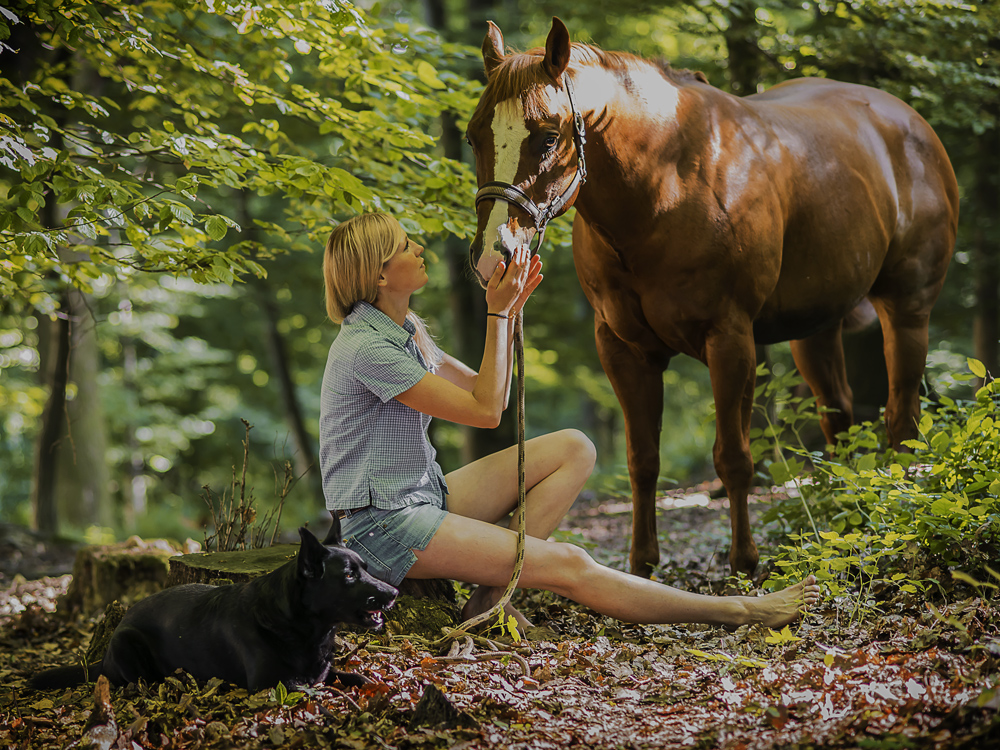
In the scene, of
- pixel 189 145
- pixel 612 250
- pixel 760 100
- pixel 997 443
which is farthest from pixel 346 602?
pixel 760 100

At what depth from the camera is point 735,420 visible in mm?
3740

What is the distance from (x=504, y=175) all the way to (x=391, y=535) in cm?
A: 144

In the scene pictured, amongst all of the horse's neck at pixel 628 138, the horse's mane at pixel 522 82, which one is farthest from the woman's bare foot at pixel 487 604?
the horse's mane at pixel 522 82

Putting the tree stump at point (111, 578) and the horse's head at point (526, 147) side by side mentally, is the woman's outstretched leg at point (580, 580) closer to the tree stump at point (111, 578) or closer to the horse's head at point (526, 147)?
the horse's head at point (526, 147)

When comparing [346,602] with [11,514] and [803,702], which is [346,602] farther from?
[11,514]

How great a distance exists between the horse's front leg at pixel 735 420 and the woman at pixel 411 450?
0.60m

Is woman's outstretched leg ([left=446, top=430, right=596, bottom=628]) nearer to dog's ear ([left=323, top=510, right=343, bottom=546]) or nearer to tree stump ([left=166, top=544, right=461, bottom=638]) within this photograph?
tree stump ([left=166, top=544, right=461, bottom=638])

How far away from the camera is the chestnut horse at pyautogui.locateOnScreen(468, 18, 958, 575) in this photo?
3.15 meters

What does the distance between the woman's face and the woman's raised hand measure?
434mm

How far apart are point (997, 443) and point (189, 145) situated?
3.81 m

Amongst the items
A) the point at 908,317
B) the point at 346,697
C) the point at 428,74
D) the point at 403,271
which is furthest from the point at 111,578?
the point at 908,317

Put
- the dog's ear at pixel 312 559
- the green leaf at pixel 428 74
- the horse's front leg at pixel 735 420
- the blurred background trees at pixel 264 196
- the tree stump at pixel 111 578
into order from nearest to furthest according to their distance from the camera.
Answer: the dog's ear at pixel 312 559 < the horse's front leg at pixel 735 420 < the blurred background trees at pixel 264 196 < the green leaf at pixel 428 74 < the tree stump at pixel 111 578

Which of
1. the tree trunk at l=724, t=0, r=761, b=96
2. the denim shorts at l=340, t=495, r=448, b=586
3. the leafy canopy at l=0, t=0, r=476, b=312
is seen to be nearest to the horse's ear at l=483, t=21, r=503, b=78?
the leafy canopy at l=0, t=0, r=476, b=312

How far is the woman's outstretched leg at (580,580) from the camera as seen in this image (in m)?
3.05
